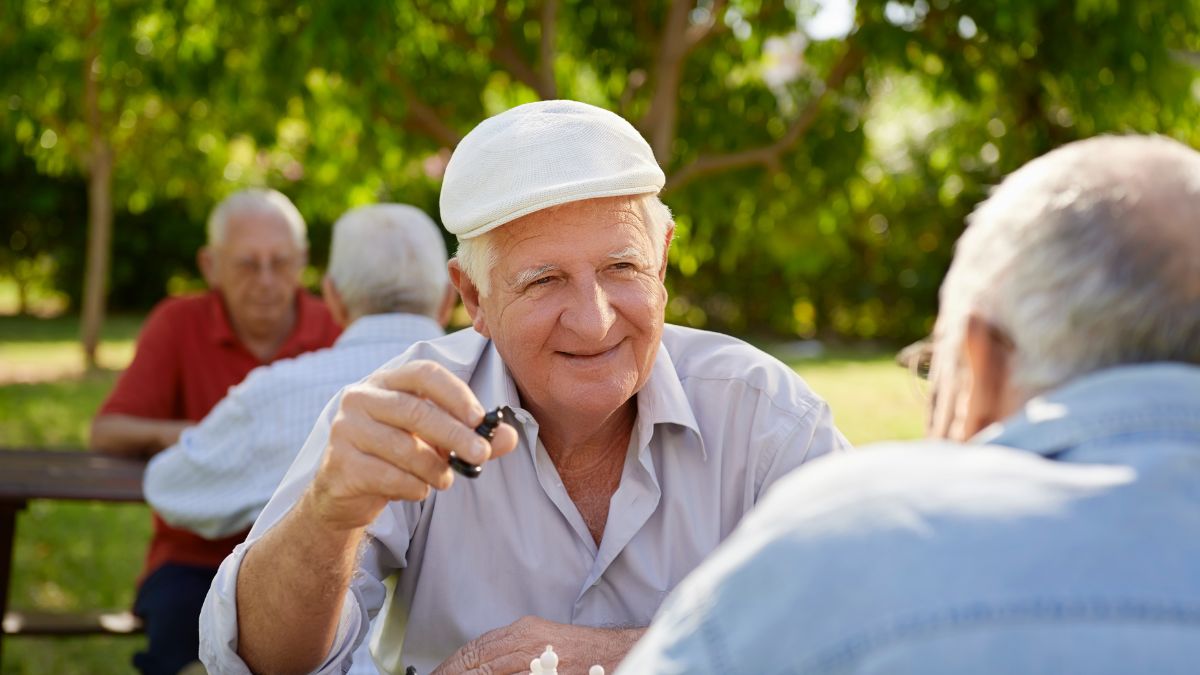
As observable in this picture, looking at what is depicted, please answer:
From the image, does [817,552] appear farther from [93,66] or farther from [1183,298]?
[93,66]

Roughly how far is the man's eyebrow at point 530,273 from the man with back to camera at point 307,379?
→ 130 centimetres

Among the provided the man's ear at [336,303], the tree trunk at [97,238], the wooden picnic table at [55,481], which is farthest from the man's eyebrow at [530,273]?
the tree trunk at [97,238]

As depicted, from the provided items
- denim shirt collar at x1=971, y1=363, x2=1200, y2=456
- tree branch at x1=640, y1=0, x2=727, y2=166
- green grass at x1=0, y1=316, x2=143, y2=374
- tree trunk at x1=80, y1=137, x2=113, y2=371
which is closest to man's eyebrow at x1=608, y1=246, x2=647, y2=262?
denim shirt collar at x1=971, y1=363, x2=1200, y2=456

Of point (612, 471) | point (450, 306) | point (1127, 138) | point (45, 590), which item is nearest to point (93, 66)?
point (45, 590)

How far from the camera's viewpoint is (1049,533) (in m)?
1.06

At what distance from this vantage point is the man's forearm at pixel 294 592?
193cm

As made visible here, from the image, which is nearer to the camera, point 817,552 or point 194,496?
point 817,552

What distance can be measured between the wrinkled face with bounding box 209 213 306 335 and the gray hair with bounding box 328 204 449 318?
48.6 inches

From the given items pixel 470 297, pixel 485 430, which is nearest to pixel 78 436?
pixel 470 297

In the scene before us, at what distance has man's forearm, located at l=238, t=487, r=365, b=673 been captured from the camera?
6.32 ft

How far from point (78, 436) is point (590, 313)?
29.3ft

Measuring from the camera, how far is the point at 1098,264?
3.94 ft

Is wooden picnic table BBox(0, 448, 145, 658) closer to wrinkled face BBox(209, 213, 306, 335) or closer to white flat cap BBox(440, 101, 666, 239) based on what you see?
wrinkled face BBox(209, 213, 306, 335)

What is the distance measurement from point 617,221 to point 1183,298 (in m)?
1.23
